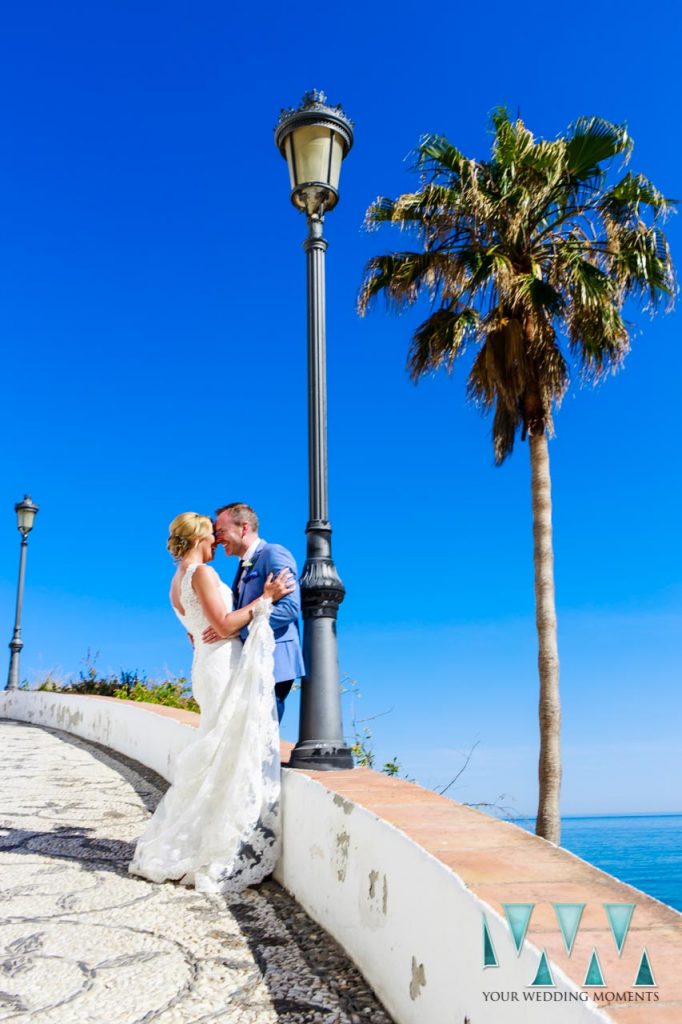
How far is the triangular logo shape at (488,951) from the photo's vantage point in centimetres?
188

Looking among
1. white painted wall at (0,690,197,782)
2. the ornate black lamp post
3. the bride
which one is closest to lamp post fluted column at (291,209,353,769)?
the ornate black lamp post

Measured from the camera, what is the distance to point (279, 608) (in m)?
4.46

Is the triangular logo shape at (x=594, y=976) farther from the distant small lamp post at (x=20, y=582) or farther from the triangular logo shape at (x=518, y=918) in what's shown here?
the distant small lamp post at (x=20, y=582)

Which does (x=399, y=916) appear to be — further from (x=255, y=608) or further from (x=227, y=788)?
(x=255, y=608)

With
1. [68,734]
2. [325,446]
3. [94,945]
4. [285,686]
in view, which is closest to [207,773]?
[285,686]

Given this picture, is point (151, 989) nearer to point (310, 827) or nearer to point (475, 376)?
point (310, 827)

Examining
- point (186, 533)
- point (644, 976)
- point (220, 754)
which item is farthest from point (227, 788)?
point (644, 976)

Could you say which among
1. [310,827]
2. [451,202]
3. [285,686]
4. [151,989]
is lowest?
[151,989]

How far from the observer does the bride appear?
3.97 m

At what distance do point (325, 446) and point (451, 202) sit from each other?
10105 mm

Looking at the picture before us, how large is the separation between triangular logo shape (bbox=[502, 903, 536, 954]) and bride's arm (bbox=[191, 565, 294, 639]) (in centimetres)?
255

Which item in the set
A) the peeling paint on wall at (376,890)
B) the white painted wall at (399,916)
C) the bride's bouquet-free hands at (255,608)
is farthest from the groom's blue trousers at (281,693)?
the peeling paint on wall at (376,890)

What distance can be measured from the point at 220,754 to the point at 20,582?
14.2 m

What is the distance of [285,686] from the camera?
452 centimetres
